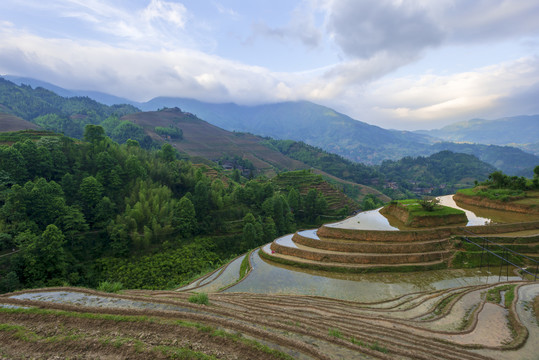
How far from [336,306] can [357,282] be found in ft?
19.8

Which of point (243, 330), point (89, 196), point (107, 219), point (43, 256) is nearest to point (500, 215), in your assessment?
point (243, 330)

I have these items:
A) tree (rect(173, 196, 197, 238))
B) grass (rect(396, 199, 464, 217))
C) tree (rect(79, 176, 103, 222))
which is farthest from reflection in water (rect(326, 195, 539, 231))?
tree (rect(79, 176, 103, 222))

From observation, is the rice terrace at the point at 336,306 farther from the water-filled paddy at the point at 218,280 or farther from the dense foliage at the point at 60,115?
the dense foliage at the point at 60,115

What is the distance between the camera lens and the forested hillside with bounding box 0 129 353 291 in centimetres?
2506

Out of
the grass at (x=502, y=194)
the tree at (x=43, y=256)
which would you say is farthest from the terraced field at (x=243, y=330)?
the grass at (x=502, y=194)

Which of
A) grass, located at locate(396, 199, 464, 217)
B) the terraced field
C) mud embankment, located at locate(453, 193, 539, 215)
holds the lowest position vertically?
the terraced field

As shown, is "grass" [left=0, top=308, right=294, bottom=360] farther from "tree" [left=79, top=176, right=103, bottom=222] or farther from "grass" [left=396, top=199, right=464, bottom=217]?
"tree" [left=79, top=176, right=103, bottom=222]

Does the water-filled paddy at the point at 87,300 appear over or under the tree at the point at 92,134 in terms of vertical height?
under

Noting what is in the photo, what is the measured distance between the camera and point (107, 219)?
33.0 m

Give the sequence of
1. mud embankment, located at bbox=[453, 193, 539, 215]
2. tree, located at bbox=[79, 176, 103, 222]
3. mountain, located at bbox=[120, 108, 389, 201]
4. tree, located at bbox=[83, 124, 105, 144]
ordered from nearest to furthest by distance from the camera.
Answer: mud embankment, located at bbox=[453, 193, 539, 215] < tree, located at bbox=[79, 176, 103, 222] < tree, located at bbox=[83, 124, 105, 144] < mountain, located at bbox=[120, 108, 389, 201]

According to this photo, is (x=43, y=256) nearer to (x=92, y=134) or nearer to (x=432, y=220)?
(x=92, y=134)

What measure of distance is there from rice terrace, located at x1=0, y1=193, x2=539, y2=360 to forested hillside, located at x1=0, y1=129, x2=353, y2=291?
379 inches

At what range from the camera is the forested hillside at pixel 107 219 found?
25.1 metres

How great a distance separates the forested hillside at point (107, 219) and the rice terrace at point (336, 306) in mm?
9638
